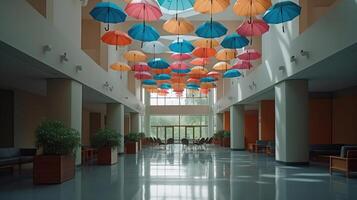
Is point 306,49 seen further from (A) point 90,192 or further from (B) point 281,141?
(A) point 90,192

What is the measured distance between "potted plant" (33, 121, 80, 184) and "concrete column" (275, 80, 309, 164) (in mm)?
7622

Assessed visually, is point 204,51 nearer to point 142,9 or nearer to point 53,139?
point 142,9

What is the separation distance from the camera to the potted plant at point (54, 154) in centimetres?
921

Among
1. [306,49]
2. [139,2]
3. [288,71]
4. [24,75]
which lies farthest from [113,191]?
[288,71]

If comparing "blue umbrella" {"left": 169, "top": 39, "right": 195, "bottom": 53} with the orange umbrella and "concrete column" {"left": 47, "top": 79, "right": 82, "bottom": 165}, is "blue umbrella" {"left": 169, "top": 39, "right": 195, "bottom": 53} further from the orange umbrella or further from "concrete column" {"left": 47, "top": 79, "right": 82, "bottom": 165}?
"concrete column" {"left": 47, "top": 79, "right": 82, "bottom": 165}

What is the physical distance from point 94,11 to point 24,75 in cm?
290

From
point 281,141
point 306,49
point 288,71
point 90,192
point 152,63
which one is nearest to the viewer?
point 90,192

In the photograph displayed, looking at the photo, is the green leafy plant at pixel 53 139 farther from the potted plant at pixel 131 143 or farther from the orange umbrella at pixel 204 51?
the potted plant at pixel 131 143

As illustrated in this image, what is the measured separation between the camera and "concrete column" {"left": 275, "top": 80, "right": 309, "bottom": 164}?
13430mm

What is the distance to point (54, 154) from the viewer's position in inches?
376

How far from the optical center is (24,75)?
11195 mm

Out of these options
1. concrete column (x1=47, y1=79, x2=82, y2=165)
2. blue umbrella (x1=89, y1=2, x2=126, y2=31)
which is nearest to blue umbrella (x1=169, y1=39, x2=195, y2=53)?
blue umbrella (x1=89, y1=2, x2=126, y2=31)

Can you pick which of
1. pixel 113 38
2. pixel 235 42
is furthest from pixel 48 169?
pixel 235 42

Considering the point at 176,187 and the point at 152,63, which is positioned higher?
the point at 152,63
